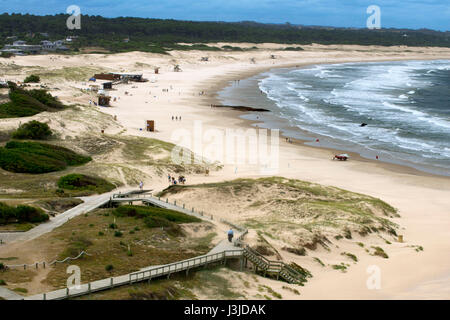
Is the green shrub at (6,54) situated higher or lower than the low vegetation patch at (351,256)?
higher

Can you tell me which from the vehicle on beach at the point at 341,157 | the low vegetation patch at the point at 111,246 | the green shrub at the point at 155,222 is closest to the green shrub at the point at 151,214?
the low vegetation patch at the point at 111,246

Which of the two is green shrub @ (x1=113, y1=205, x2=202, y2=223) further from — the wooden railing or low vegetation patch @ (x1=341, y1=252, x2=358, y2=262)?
low vegetation patch @ (x1=341, y1=252, x2=358, y2=262)

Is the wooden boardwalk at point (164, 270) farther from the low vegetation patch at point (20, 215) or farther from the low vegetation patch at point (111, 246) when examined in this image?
the low vegetation patch at point (20, 215)

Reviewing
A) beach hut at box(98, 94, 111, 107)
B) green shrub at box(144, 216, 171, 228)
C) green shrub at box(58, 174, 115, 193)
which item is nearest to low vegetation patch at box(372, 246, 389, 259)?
green shrub at box(144, 216, 171, 228)

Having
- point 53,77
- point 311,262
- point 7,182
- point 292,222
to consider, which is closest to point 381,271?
point 311,262

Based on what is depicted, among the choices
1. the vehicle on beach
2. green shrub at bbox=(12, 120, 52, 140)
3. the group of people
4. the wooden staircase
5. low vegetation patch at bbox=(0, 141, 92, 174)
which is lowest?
the wooden staircase

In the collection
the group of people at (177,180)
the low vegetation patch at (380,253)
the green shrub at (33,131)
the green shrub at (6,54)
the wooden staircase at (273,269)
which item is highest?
the green shrub at (6,54)

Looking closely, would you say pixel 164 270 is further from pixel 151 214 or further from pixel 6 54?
pixel 6 54
